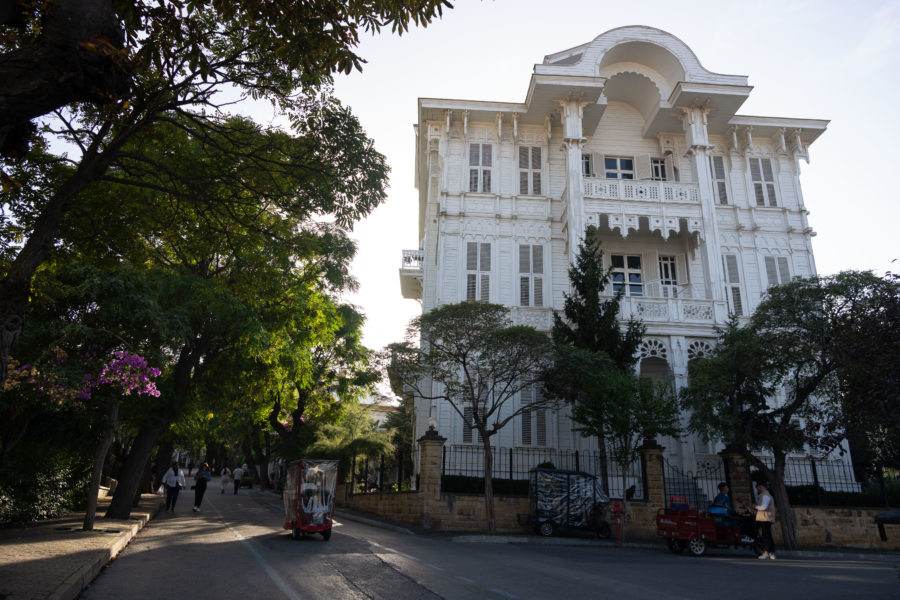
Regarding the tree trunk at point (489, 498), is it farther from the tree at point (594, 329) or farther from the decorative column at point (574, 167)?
the decorative column at point (574, 167)

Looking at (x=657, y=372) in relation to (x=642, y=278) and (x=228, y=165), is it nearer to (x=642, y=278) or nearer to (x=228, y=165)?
(x=642, y=278)

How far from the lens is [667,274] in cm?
2603

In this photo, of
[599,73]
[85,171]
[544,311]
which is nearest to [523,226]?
[544,311]

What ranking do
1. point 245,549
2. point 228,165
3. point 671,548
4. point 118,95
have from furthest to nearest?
point 671,548 < point 245,549 < point 228,165 < point 118,95

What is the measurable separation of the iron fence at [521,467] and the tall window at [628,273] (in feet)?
25.4

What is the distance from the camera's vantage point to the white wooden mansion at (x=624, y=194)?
2394 cm

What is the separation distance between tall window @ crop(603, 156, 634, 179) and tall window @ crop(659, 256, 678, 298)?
4409 mm

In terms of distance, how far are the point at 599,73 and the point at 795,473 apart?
18448 mm

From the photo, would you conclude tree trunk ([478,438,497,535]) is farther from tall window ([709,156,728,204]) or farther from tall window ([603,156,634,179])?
tall window ([709,156,728,204])

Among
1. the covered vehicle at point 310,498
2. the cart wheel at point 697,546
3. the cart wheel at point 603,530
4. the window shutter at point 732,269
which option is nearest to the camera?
the covered vehicle at point 310,498

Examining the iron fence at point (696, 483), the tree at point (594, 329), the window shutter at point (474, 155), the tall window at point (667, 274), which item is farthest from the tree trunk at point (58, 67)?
the tall window at point (667, 274)

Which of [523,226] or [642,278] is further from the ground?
[523,226]

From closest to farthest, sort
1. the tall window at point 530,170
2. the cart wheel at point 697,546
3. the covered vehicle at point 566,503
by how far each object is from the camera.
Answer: the cart wheel at point 697,546 → the covered vehicle at point 566,503 → the tall window at point 530,170

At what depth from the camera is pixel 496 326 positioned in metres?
17.9
